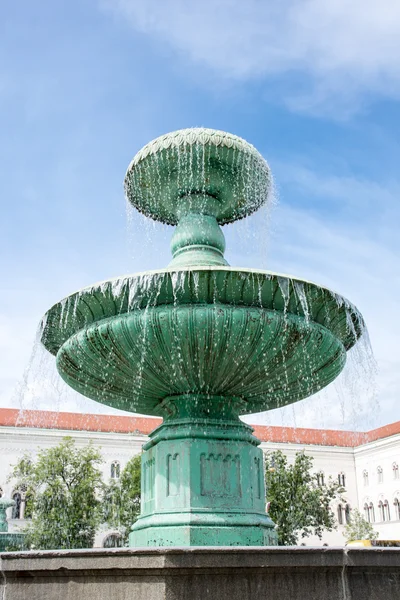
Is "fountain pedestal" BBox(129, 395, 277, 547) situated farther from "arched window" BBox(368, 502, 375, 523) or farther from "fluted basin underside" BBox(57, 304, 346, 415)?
"arched window" BBox(368, 502, 375, 523)

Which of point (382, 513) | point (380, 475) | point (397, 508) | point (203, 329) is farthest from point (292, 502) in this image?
point (203, 329)

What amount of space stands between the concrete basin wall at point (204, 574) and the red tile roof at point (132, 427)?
35.5 meters

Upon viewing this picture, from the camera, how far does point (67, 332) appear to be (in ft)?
18.6

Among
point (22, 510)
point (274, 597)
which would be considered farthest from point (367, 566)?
point (22, 510)

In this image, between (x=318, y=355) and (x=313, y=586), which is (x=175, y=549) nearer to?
(x=313, y=586)

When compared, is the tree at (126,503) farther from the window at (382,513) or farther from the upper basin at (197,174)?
the window at (382,513)

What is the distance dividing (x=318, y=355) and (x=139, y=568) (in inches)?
109

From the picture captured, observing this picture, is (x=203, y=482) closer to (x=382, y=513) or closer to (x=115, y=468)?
(x=115, y=468)

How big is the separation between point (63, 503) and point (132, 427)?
18.6m

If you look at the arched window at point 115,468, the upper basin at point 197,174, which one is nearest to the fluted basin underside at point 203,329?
the upper basin at point 197,174

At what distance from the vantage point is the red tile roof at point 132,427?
41875mm

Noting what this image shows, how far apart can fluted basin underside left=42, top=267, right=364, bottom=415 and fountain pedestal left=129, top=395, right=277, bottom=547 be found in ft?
0.95

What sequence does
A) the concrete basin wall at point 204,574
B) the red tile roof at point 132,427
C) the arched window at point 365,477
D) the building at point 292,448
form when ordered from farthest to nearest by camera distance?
the arched window at point 365,477 < the red tile roof at point 132,427 < the building at point 292,448 < the concrete basin wall at point 204,574

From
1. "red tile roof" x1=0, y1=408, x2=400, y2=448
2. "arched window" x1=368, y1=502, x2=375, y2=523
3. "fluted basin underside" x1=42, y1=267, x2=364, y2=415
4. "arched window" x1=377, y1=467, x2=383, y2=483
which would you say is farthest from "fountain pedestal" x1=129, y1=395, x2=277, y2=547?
"arched window" x1=368, y1=502, x2=375, y2=523
